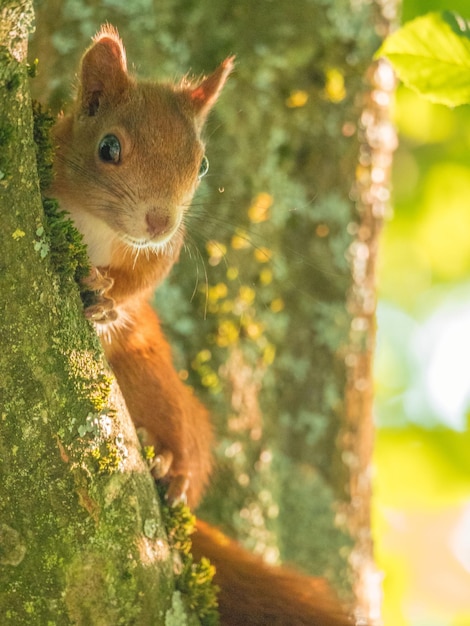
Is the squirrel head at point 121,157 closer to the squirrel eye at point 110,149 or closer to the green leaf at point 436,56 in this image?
the squirrel eye at point 110,149

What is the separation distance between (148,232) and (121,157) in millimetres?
263

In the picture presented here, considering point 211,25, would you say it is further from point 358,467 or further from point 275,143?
point 358,467

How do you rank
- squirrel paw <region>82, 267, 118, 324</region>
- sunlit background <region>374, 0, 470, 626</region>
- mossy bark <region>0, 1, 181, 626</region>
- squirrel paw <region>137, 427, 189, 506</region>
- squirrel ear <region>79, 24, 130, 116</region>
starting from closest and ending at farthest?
mossy bark <region>0, 1, 181, 626</region>, squirrel paw <region>82, 267, 118, 324</region>, squirrel paw <region>137, 427, 189, 506</region>, squirrel ear <region>79, 24, 130, 116</region>, sunlit background <region>374, 0, 470, 626</region>

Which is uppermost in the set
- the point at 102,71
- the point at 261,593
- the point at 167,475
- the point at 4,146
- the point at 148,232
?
the point at 102,71

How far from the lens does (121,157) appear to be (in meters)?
2.64

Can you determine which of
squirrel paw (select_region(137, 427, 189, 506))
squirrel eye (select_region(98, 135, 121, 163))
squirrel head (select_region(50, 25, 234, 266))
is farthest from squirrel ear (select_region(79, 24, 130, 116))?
squirrel paw (select_region(137, 427, 189, 506))

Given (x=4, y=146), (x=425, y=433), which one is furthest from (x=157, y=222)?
(x=425, y=433)

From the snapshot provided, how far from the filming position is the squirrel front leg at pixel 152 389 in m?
Answer: 2.82

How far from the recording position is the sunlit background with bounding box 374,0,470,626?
15.5 feet

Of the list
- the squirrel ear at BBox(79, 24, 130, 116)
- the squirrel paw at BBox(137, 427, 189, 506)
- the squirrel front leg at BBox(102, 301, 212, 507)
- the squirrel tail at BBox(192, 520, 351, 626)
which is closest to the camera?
the squirrel tail at BBox(192, 520, 351, 626)

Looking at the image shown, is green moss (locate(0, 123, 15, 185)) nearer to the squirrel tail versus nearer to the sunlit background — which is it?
the squirrel tail

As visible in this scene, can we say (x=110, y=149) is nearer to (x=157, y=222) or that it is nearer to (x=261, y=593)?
(x=157, y=222)

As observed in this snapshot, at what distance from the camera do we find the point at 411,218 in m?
5.50

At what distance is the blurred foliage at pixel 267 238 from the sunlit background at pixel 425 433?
1.24 meters
